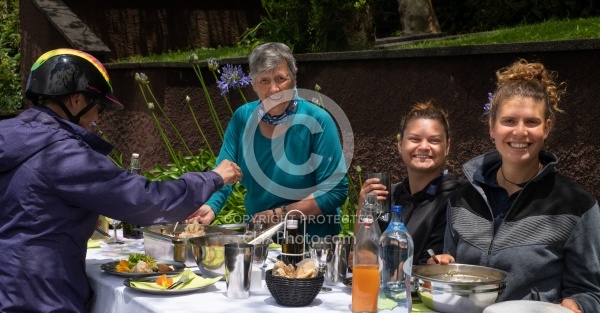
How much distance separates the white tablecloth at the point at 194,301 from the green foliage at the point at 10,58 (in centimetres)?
799

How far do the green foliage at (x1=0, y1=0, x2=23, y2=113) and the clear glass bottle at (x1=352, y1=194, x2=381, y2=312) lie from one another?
8.79 meters

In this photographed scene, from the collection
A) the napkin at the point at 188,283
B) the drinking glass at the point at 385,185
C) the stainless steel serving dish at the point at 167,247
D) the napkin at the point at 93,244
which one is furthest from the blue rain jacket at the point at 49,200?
the napkin at the point at 93,244

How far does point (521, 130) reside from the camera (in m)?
3.18

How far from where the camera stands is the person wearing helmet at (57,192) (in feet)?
10.9

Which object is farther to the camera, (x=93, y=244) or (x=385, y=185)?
(x=93, y=244)

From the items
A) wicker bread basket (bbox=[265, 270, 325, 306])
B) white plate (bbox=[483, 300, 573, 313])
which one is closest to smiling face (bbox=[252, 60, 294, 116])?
wicker bread basket (bbox=[265, 270, 325, 306])

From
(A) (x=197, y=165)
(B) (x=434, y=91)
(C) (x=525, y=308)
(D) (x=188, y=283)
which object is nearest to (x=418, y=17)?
(B) (x=434, y=91)

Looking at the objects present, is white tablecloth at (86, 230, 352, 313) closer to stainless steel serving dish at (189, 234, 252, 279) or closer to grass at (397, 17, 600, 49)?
stainless steel serving dish at (189, 234, 252, 279)

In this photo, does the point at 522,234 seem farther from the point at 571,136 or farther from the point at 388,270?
the point at 571,136

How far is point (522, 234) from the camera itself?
3084 mm

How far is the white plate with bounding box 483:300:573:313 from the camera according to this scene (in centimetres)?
271

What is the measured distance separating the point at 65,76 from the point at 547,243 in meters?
1.95

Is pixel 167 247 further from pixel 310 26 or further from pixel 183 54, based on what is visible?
pixel 183 54

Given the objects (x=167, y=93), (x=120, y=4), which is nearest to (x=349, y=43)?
(x=167, y=93)
